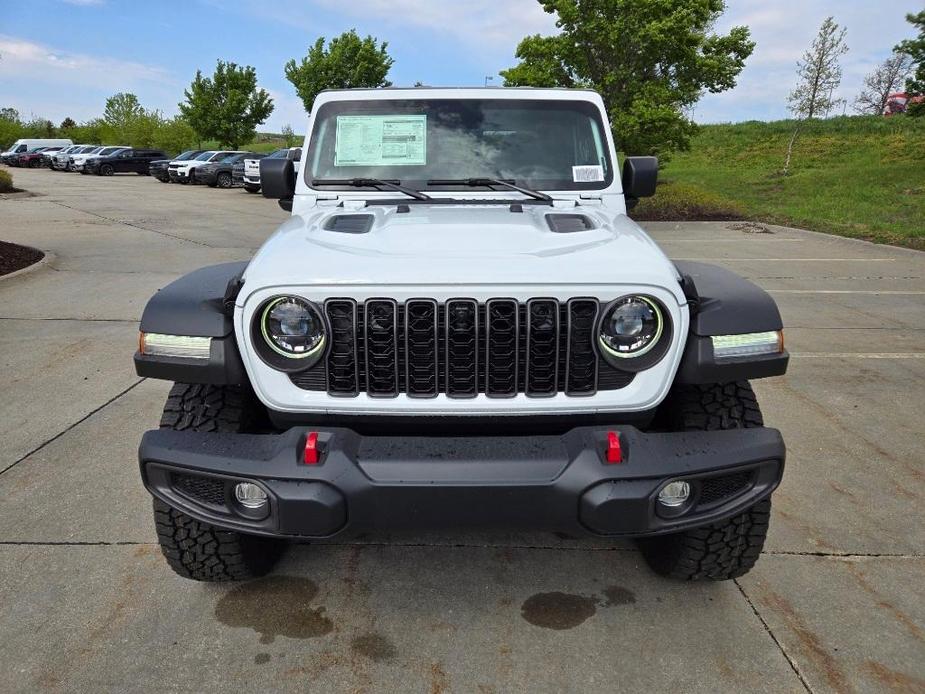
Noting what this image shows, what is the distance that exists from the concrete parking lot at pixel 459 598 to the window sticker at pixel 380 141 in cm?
179

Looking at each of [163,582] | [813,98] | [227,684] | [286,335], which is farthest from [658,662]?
[813,98]

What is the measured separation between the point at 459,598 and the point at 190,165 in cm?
3002

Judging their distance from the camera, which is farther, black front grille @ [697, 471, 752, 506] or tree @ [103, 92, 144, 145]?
tree @ [103, 92, 144, 145]

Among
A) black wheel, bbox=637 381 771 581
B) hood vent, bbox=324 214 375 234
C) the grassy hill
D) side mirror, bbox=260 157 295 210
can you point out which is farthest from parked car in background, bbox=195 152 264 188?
black wheel, bbox=637 381 771 581

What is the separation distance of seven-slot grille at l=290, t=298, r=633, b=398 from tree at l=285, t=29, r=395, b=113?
1363 inches

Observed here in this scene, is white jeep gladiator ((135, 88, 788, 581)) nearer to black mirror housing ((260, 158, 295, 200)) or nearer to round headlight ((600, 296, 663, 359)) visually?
round headlight ((600, 296, 663, 359))

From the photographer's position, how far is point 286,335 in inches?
88.3

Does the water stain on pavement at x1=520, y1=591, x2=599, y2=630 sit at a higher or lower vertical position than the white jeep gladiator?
lower

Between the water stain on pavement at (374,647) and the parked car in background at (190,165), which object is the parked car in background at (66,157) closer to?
the parked car in background at (190,165)

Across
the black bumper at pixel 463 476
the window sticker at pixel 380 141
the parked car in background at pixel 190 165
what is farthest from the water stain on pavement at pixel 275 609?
the parked car in background at pixel 190 165

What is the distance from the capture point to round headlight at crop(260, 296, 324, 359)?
87.3 inches

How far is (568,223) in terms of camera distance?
280 cm

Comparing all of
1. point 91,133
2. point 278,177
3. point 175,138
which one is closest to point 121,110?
point 91,133

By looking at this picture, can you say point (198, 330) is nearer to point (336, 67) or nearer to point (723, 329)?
point (723, 329)
